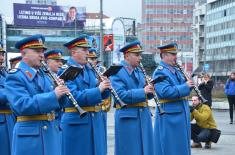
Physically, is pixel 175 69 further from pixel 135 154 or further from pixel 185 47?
pixel 185 47

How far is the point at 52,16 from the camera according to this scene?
92188 millimetres

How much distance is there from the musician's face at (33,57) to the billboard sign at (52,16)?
270ft

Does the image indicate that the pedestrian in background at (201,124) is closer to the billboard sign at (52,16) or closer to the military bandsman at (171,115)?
the military bandsman at (171,115)

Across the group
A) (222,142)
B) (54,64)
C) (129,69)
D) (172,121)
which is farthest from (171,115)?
(222,142)

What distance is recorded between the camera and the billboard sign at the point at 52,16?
8812cm

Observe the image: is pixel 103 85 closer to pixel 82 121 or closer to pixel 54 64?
pixel 82 121

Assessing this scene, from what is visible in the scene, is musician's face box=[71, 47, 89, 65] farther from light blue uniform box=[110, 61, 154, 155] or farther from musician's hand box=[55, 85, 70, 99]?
musician's hand box=[55, 85, 70, 99]

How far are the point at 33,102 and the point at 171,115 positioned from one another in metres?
3.37

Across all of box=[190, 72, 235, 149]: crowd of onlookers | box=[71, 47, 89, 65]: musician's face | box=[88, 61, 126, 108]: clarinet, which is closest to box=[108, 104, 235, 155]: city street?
box=[190, 72, 235, 149]: crowd of onlookers

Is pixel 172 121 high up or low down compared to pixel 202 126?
A: up

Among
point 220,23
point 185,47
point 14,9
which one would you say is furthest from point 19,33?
point 185,47

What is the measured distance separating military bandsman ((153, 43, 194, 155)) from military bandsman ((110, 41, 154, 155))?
494 millimetres

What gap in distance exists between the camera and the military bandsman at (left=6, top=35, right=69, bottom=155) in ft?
21.4

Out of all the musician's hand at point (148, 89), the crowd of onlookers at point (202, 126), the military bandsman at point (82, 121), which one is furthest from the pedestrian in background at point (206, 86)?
the military bandsman at point (82, 121)
